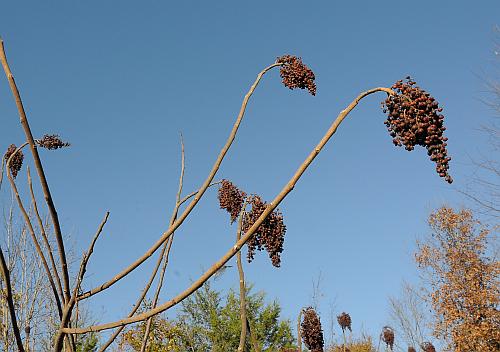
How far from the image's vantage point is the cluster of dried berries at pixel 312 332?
5941 mm

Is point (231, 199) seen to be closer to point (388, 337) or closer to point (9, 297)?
point (9, 297)

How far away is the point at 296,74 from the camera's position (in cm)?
337

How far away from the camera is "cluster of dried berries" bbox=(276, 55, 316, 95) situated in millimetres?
3363

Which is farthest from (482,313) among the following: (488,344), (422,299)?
(422,299)

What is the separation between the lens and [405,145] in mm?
1975

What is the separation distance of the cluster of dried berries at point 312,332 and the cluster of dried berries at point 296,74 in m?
3.12

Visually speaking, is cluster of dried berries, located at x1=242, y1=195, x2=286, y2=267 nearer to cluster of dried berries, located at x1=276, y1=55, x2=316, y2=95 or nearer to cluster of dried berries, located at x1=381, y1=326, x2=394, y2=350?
cluster of dried berries, located at x1=276, y1=55, x2=316, y2=95

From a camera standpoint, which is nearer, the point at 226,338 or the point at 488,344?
the point at 488,344

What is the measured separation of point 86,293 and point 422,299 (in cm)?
2911

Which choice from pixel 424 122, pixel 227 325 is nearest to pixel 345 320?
pixel 227 325

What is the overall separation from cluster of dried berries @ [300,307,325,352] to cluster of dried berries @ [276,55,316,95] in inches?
123

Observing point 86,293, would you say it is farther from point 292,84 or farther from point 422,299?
point 422,299

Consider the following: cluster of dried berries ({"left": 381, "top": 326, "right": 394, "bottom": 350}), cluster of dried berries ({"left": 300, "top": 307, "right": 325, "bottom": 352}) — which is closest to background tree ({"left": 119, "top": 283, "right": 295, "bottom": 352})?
cluster of dried berries ({"left": 381, "top": 326, "right": 394, "bottom": 350})

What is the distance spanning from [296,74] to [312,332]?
3.42 metres
